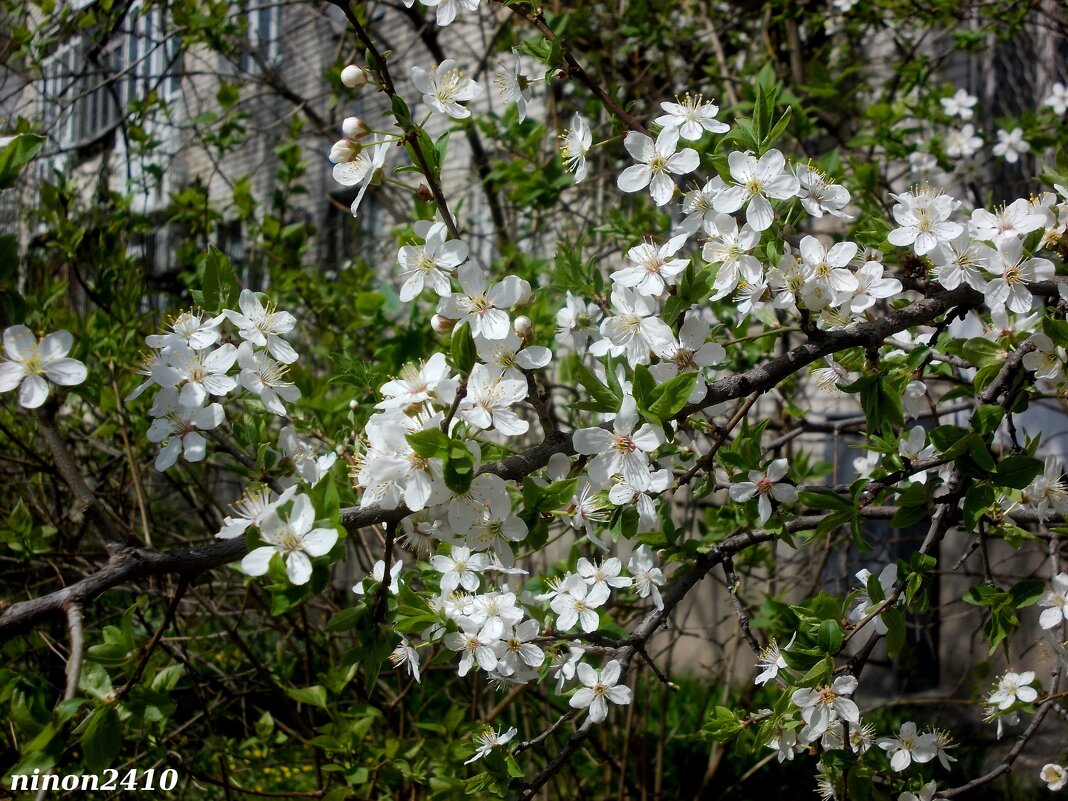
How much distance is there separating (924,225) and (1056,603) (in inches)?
30.2

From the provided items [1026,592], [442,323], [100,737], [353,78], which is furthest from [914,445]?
[100,737]

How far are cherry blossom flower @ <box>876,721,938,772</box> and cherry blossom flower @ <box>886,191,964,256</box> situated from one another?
849mm

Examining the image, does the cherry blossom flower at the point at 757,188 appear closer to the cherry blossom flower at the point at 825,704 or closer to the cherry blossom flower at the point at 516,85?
the cherry blossom flower at the point at 516,85

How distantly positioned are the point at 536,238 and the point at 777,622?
2330mm

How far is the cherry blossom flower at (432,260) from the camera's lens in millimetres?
1308

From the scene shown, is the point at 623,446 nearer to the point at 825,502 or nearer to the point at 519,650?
the point at 825,502

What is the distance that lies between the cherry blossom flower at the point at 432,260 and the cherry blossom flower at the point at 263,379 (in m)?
0.30

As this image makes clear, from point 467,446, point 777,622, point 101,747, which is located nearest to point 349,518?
point 467,446

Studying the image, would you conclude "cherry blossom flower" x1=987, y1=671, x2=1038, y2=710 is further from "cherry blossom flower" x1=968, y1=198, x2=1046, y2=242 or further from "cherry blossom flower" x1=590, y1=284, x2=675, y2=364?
"cherry blossom flower" x1=590, y1=284, x2=675, y2=364

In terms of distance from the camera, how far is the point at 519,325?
1.35 meters

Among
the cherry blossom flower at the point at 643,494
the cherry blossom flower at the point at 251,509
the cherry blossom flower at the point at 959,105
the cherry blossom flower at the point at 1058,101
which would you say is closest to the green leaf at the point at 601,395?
the cherry blossom flower at the point at 643,494

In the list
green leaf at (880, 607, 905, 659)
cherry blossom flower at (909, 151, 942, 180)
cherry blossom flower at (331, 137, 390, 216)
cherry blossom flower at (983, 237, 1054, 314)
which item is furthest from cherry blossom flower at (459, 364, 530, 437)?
cherry blossom flower at (909, 151, 942, 180)

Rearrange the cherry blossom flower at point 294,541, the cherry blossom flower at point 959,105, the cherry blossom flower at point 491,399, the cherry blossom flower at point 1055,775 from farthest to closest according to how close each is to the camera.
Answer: the cherry blossom flower at point 959,105 → the cherry blossom flower at point 1055,775 → the cherry blossom flower at point 491,399 → the cherry blossom flower at point 294,541

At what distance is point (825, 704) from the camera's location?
1.35 metres
